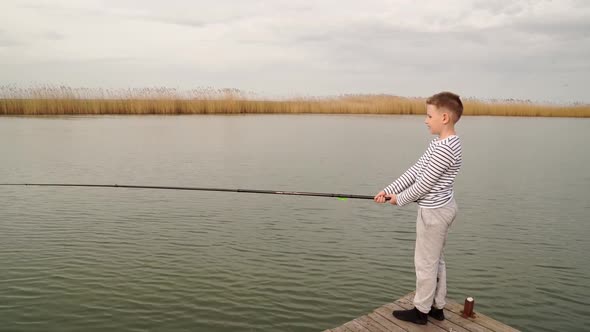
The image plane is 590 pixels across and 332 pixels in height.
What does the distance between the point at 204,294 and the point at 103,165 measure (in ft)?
28.8

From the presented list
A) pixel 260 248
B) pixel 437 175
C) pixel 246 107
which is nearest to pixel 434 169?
pixel 437 175

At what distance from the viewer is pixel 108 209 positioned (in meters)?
7.71

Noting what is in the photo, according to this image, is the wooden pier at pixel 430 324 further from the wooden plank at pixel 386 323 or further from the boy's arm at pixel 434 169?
the boy's arm at pixel 434 169

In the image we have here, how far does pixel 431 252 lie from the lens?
3146mm

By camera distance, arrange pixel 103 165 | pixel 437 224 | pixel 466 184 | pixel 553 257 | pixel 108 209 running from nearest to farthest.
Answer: pixel 437 224, pixel 553 257, pixel 108 209, pixel 466 184, pixel 103 165

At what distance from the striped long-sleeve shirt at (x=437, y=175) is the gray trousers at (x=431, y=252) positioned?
75 mm

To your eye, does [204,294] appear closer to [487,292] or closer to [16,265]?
[16,265]

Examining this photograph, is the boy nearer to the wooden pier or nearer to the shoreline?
the wooden pier

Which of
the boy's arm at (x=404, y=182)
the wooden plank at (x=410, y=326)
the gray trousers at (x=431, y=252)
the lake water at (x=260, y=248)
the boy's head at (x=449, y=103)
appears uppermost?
→ the boy's head at (x=449, y=103)

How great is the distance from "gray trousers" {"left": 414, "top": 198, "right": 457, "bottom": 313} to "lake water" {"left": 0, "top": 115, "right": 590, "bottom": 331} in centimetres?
122

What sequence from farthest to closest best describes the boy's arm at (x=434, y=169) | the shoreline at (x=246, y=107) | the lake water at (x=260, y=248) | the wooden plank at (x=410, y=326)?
the shoreline at (x=246, y=107) < the lake water at (x=260, y=248) < the wooden plank at (x=410, y=326) < the boy's arm at (x=434, y=169)

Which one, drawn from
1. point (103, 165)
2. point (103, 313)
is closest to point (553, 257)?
point (103, 313)

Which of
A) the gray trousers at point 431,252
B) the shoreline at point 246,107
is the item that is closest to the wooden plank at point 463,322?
the gray trousers at point 431,252

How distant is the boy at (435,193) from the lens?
3.02m
